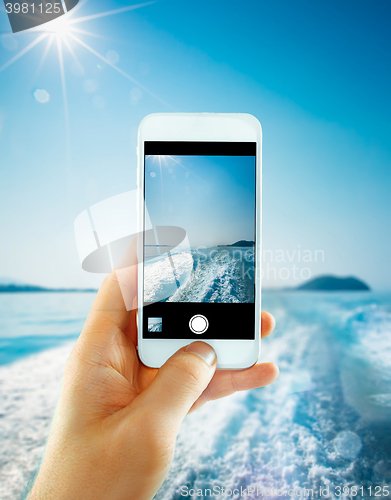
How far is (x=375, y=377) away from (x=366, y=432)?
1116 mm

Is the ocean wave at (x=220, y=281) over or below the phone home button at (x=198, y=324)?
over

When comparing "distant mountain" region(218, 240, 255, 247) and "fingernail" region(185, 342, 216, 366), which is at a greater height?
"distant mountain" region(218, 240, 255, 247)

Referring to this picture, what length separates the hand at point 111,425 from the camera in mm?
694

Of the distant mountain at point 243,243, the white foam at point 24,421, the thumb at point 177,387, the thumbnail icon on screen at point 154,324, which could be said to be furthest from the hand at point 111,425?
the white foam at point 24,421

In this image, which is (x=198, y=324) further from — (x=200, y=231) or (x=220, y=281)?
(x=200, y=231)

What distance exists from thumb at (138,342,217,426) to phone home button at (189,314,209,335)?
180 millimetres

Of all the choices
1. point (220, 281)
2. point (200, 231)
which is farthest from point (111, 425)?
point (200, 231)

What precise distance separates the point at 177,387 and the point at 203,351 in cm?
21

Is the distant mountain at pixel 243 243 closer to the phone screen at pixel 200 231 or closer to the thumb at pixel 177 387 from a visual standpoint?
the phone screen at pixel 200 231

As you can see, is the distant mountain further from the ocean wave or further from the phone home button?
the phone home button

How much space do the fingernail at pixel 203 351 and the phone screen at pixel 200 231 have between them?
4.9 inches

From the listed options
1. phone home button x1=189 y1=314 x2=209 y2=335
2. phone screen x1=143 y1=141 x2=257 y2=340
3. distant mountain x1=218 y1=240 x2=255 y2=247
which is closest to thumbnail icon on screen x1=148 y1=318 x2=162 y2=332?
phone screen x1=143 y1=141 x2=257 y2=340

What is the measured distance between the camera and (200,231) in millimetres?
1142

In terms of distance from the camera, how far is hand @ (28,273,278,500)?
69 centimetres
